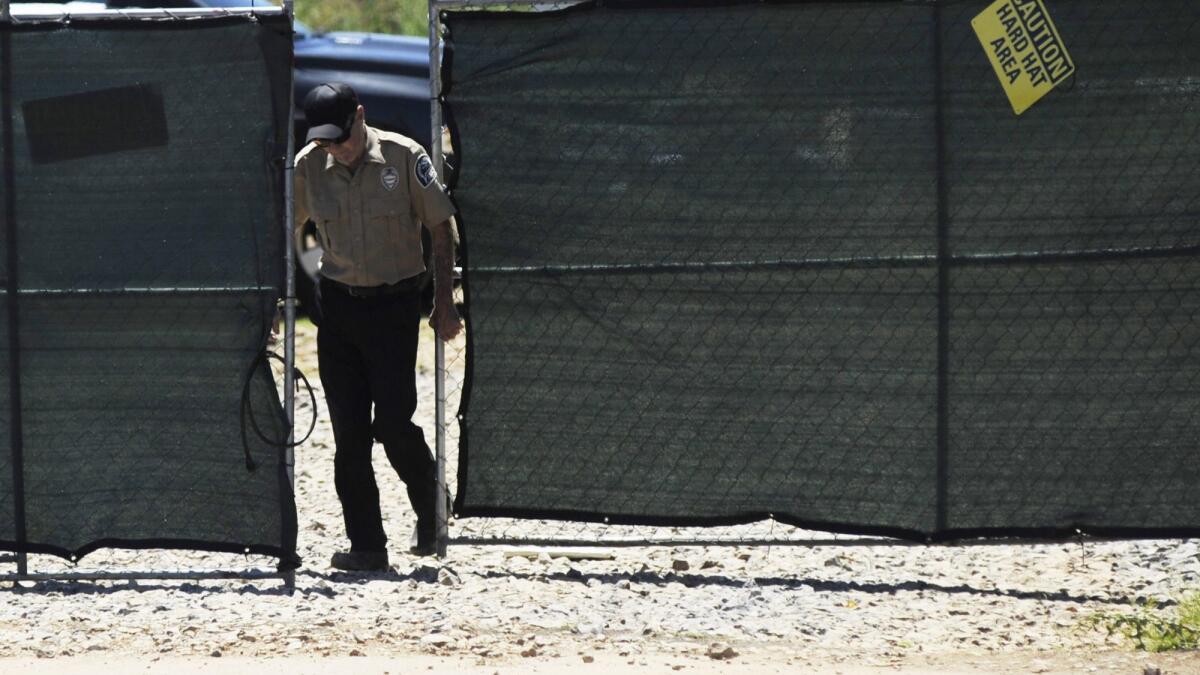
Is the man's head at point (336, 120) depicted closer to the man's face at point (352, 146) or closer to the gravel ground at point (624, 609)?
the man's face at point (352, 146)

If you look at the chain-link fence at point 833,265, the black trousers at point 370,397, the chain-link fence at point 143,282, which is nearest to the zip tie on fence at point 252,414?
the chain-link fence at point 143,282

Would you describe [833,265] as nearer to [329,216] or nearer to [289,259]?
[329,216]

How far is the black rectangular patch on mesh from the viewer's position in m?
5.39

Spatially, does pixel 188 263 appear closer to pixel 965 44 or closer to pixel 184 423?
pixel 184 423

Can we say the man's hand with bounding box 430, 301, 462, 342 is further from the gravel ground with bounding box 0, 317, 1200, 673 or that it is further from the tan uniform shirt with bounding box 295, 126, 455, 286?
the gravel ground with bounding box 0, 317, 1200, 673

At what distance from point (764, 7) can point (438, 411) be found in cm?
181

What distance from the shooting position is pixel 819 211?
5406mm

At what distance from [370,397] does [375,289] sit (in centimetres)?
46

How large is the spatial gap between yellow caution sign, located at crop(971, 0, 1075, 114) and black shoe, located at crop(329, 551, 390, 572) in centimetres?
281

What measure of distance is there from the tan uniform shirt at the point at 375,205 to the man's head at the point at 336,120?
0.27 ft

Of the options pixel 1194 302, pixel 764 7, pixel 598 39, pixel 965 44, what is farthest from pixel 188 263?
pixel 1194 302

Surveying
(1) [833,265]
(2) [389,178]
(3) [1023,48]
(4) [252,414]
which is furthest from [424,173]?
(3) [1023,48]

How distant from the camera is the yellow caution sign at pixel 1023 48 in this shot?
5250mm

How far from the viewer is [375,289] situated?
221 inches
